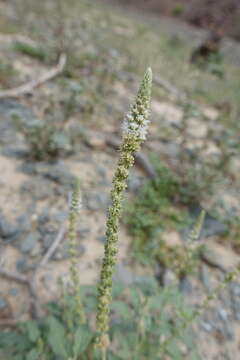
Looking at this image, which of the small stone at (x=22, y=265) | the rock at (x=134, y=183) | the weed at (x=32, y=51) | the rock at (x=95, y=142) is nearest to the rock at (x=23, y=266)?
the small stone at (x=22, y=265)

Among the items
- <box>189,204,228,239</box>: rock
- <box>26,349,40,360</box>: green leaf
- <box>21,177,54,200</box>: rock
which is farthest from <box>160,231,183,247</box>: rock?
<box>26,349,40,360</box>: green leaf

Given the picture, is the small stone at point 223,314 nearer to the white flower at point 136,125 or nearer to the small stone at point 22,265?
the small stone at point 22,265

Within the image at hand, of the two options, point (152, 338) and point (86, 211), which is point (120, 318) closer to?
point (152, 338)

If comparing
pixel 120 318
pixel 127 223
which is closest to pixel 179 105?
pixel 127 223

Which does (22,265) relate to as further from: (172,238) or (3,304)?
(172,238)

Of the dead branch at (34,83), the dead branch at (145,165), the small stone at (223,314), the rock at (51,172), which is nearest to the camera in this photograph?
the small stone at (223,314)

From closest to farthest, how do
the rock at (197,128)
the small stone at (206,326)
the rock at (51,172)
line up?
1. the small stone at (206,326)
2. the rock at (51,172)
3. the rock at (197,128)

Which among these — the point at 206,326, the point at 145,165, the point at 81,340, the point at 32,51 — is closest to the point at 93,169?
the point at 145,165
